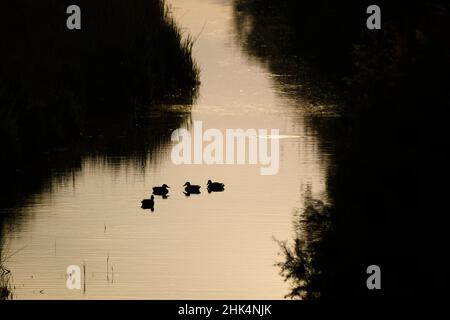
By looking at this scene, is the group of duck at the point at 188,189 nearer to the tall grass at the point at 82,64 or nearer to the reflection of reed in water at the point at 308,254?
the reflection of reed in water at the point at 308,254

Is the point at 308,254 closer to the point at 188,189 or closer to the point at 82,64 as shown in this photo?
the point at 188,189

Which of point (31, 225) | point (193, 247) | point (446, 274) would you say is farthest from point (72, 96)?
point (446, 274)

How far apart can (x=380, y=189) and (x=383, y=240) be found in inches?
23.6

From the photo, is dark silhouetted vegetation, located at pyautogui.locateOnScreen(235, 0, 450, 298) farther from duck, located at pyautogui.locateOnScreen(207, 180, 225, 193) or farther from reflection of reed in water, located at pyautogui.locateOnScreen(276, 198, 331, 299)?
duck, located at pyautogui.locateOnScreen(207, 180, 225, 193)

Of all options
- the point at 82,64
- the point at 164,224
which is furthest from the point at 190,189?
the point at 82,64

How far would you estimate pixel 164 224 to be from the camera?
1429 cm

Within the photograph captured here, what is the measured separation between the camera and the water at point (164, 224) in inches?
476

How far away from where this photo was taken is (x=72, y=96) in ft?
62.7

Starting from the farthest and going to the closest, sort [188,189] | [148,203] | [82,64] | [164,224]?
[82,64]
[188,189]
[148,203]
[164,224]

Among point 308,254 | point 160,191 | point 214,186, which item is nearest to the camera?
point 308,254

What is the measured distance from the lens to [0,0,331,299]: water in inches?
476

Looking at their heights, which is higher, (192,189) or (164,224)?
(192,189)

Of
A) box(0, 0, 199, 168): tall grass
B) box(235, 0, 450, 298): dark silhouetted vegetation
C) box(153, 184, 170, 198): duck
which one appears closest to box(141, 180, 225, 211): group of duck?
box(153, 184, 170, 198): duck

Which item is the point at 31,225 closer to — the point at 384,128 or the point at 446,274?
the point at 384,128
